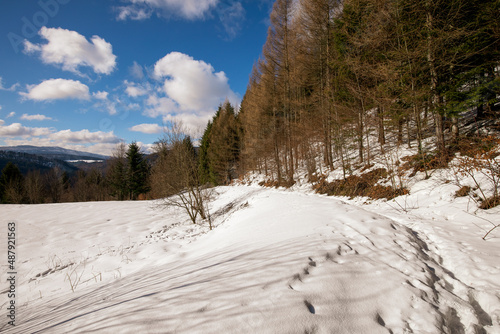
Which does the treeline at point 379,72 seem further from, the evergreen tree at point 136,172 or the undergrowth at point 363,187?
the evergreen tree at point 136,172

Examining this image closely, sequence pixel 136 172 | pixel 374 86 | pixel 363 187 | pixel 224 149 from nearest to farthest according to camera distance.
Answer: pixel 363 187, pixel 374 86, pixel 224 149, pixel 136 172

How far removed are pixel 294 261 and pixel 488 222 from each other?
4.90 meters

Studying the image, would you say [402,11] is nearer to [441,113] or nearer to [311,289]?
[441,113]

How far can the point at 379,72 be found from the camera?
270 inches

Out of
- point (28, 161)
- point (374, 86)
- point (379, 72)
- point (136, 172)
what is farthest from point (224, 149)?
point (28, 161)

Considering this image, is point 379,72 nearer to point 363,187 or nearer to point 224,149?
point 363,187

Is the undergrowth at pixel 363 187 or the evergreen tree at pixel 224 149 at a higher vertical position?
the evergreen tree at pixel 224 149

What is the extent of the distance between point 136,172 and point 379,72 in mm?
31322

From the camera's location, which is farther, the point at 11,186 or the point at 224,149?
the point at 11,186

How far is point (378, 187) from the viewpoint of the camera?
7.83 metres

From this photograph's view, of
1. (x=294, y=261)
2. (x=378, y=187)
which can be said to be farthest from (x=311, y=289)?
(x=378, y=187)

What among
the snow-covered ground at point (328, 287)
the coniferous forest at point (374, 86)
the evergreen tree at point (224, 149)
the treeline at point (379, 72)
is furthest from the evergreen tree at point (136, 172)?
the snow-covered ground at point (328, 287)

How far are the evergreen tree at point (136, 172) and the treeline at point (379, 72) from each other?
62.8 feet

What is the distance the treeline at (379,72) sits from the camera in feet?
20.4
